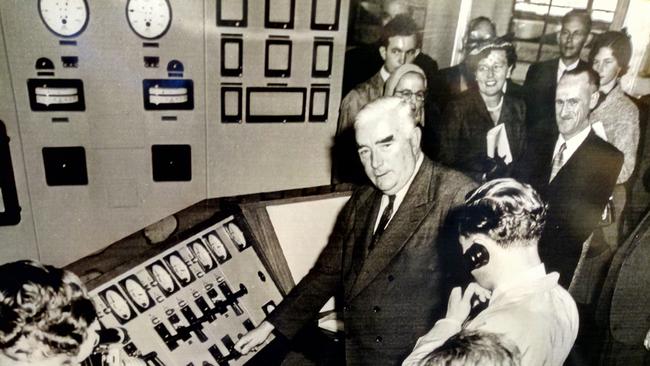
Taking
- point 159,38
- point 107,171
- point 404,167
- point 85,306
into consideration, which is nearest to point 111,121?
point 107,171

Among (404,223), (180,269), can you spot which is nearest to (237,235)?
(180,269)

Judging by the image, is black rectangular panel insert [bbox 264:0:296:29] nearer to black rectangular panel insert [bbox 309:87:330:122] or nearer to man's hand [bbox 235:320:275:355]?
black rectangular panel insert [bbox 309:87:330:122]

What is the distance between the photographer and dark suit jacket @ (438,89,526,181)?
5.53 ft

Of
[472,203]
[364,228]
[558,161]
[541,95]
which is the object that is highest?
[541,95]

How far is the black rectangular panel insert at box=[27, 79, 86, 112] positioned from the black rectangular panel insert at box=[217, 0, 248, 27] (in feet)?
1.54

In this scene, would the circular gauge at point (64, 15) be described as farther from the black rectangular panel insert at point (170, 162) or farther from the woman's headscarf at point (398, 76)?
the woman's headscarf at point (398, 76)

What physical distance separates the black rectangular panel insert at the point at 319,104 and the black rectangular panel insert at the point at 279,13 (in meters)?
0.23

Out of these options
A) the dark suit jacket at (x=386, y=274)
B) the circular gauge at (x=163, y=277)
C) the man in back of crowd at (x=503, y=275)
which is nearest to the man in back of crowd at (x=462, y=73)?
the dark suit jacket at (x=386, y=274)

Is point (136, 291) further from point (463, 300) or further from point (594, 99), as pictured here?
point (594, 99)

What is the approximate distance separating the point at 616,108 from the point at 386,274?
0.92 m

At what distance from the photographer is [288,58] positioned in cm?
168

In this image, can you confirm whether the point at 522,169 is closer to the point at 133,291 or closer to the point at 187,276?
the point at 187,276

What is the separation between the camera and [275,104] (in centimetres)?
175

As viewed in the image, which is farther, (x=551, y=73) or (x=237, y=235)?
(x=237, y=235)
